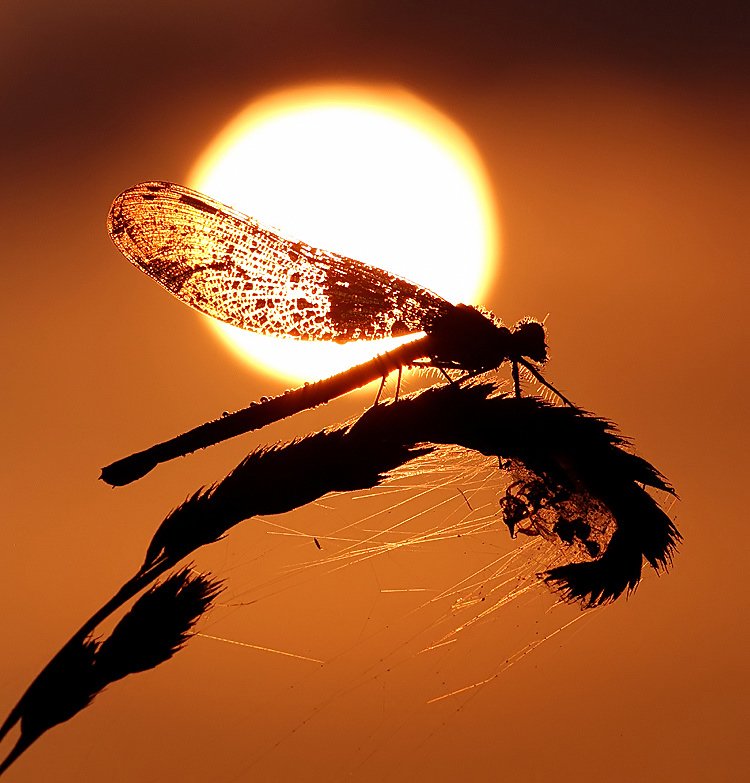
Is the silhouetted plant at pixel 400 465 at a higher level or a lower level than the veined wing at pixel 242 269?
lower

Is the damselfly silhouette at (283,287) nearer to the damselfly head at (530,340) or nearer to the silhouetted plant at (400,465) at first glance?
the damselfly head at (530,340)

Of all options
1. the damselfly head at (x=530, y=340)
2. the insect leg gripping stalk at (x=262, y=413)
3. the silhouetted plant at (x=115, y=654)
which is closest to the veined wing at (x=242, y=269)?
the insect leg gripping stalk at (x=262, y=413)

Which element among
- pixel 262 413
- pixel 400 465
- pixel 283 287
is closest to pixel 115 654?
pixel 400 465

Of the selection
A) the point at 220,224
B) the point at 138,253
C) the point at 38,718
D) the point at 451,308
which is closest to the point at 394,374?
the point at 451,308

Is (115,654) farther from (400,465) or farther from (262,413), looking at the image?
(262,413)

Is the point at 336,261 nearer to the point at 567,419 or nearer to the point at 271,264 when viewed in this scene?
the point at 271,264

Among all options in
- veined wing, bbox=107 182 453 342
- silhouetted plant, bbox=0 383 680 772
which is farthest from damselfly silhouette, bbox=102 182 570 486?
silhouetted plant, bbox=0 383 680 772
